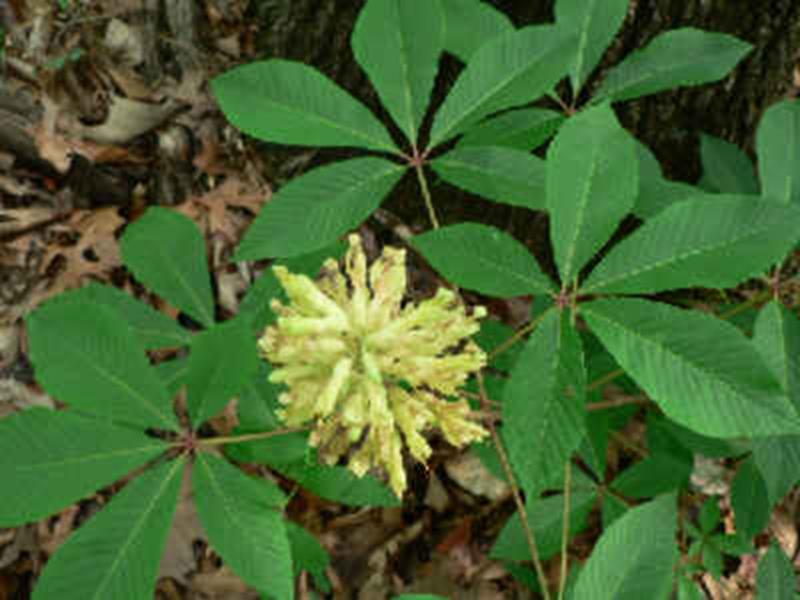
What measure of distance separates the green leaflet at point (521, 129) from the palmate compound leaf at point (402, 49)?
0.72 ft

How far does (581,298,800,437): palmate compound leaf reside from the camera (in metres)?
1.15

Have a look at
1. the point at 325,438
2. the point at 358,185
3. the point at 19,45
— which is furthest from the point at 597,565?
the point at 19,45

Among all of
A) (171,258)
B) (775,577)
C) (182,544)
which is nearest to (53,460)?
(171,258)

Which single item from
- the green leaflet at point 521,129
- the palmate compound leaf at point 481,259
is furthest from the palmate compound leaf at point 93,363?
the green leaflet at point 521,129

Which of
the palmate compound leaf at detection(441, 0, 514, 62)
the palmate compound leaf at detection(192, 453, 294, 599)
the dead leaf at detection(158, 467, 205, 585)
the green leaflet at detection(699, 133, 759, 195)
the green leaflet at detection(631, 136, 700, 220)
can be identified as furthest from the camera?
the dead leaf at detection(158, 467, 205, 585)

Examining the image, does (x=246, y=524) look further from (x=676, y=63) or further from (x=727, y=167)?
(x=727, y=167)

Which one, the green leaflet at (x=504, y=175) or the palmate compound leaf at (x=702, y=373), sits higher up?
the green leaflet at (x=504, y=175)

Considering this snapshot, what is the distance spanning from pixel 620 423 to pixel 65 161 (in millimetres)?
2496

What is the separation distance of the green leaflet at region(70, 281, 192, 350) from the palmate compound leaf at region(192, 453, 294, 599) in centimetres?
50

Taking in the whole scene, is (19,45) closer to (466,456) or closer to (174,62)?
(174,62)

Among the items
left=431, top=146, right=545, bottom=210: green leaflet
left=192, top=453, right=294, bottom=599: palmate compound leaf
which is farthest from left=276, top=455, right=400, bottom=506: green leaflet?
left=431, top=146, right=545, bottom=210: green leaflet

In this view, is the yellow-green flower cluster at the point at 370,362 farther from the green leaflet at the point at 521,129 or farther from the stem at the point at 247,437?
the green leaflet at the point at 521,129

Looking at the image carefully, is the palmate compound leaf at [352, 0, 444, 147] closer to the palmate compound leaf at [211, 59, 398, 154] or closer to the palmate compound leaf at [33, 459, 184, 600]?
the palmate compound leaf at [211, 59, 398, 154]

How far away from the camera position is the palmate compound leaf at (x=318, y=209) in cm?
148
